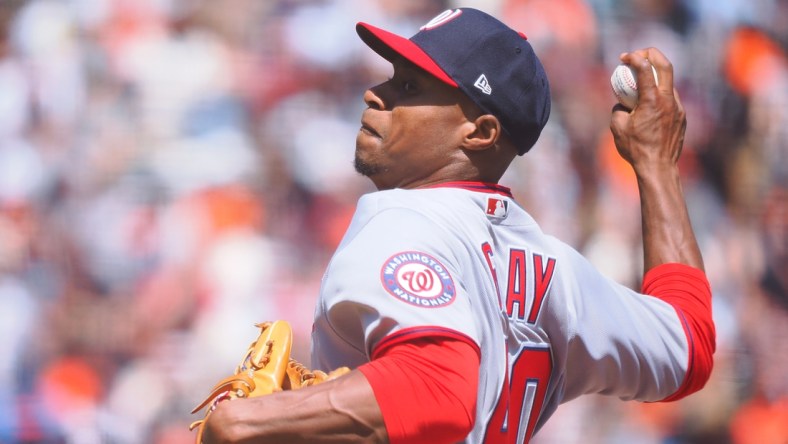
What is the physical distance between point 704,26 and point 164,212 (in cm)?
260

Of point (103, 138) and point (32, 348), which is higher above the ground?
point (103, 138)

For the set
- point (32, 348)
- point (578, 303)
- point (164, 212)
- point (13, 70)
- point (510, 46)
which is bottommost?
point (578, 303)

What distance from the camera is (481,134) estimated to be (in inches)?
71.3

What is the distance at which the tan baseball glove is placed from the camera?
147cm

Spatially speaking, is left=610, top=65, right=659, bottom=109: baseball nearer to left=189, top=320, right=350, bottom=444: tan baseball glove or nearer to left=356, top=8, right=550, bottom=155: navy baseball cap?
left=356, top=8, right=550, bottom=155: navy baseball cap

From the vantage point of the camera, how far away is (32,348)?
3.96 m

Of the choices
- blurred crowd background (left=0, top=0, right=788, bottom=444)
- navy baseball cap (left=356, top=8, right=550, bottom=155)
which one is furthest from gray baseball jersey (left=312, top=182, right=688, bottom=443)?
blurred crowd background (left=0, top=0, right=788, bottom=444)

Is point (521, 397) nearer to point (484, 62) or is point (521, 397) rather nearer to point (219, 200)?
point (484, 62)

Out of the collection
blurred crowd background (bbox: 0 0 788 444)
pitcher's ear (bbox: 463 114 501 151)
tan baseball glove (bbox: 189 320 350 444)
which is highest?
blurred crowd background (bbox: 0 0 788 444)

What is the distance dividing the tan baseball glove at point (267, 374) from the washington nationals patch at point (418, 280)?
131mm

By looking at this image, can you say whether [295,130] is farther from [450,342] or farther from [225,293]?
[450,342]

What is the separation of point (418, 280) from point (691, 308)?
741mm

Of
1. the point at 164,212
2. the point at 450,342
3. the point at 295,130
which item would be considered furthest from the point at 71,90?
the point at 450,342

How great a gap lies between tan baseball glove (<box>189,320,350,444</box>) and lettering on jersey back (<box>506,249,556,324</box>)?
0.33m
